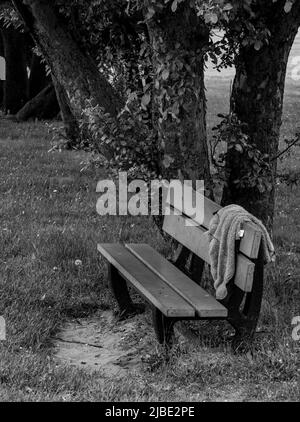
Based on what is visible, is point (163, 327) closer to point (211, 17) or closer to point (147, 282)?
point (147, 282)

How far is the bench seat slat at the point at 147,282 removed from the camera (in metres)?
5.00

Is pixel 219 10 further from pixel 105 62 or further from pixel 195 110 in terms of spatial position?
pixel 105 62

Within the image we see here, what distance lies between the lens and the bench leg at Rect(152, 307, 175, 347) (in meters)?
5.28

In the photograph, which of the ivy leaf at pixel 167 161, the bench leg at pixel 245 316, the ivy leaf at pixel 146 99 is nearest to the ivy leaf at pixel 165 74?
the ivy leaf at pixel 146 99

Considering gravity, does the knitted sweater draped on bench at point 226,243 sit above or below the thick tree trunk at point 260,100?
below

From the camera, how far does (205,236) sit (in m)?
5.77

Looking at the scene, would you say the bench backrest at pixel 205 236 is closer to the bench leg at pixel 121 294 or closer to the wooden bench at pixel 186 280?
the wooden bench at pixel 186 280

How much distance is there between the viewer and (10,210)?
9250 millimetres

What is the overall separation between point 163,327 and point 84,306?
4.65ft

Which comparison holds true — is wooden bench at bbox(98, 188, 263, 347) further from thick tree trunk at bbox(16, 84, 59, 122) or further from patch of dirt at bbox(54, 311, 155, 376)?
thick tree trunk at bbox(16, 84, 59, 122)

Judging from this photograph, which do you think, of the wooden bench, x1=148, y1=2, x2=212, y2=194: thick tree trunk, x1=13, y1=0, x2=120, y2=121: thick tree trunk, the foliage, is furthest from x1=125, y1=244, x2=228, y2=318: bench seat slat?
x1=13, y1=0, x2=120, y2=121: thick tree trunk

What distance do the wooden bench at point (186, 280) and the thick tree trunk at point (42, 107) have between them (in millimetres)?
13271

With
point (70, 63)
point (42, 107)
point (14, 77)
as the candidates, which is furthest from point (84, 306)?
point (14, 77)

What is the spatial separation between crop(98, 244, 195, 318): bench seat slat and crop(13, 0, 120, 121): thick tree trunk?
129cm
